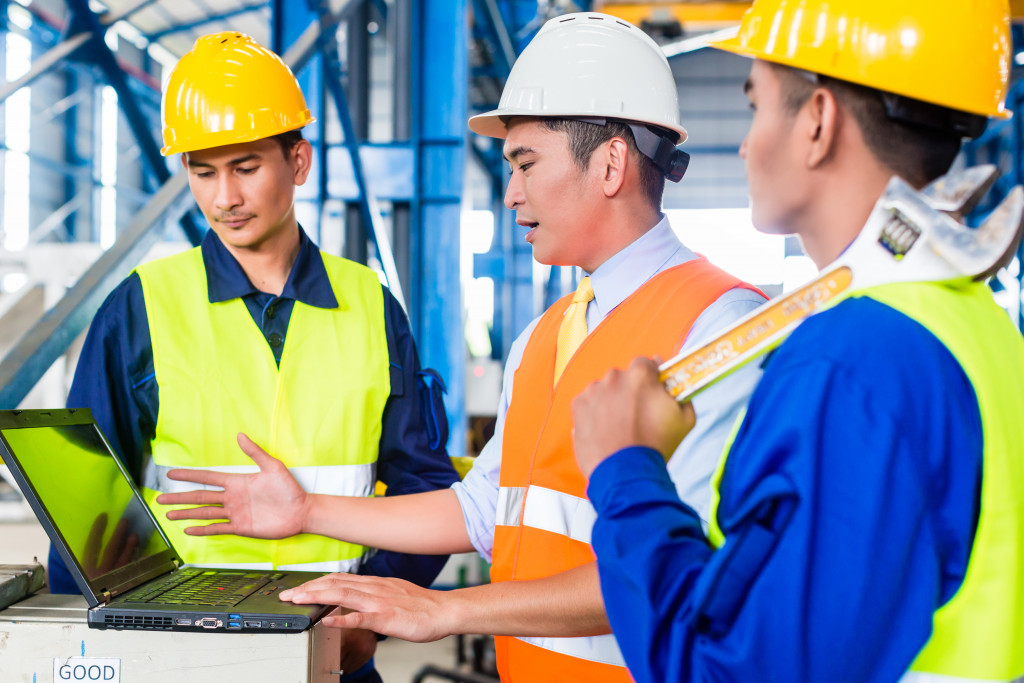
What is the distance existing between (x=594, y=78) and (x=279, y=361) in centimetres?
99

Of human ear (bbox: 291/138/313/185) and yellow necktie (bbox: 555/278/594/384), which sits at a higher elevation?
human ear (bbox: 291/138/313/185)

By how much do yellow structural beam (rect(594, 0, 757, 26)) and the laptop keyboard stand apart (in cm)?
1089

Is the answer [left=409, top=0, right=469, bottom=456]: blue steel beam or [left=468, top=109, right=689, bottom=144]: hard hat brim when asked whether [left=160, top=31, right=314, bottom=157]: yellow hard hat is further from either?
[left=409, top=0, right=469, bottom=456]: blue steel beam

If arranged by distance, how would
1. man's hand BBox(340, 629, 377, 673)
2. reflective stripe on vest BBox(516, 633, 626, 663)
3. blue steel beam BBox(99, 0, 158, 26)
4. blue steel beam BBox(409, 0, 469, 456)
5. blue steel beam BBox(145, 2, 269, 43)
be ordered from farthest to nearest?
blue steel beam BBox(145, 2, 269, 43), blue steel beam BBox(409, 0, 469, 456), blue steel beam BBox(99, 0, 158, 26), man's hand BBox(340, 629, 377, 673), reflective stripe on vest BBox(516, 633, 626, 663)

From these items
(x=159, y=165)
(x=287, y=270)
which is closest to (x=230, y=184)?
(x=287, y=270)

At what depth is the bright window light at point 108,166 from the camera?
17.8 meters

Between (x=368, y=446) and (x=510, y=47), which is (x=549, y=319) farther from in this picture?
(x=510, y=47)

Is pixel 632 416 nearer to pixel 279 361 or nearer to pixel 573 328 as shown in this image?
pixel 573 328

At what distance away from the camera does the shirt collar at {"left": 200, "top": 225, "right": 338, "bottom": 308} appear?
2.07 meters

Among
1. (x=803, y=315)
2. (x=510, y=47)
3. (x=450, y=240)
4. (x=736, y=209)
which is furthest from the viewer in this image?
(x=736, y=209)

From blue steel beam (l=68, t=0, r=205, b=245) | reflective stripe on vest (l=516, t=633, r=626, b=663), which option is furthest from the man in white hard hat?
blue steel beam (l=68, t=0, r=205, b=245)

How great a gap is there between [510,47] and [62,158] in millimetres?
11993

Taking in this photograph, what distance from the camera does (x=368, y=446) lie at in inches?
84.1

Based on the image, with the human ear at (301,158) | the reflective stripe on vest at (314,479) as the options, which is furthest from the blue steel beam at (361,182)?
the reflective stripe on vest at (314,479)
